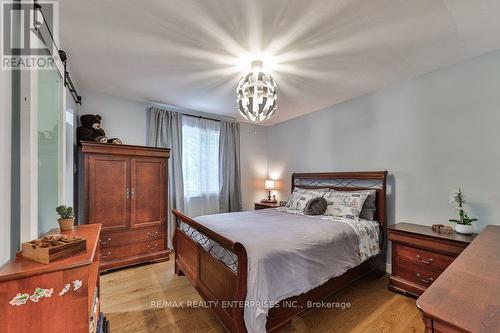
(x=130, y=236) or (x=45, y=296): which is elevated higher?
(x=45, y=296)

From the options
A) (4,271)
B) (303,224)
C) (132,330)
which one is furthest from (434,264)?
(4,271)

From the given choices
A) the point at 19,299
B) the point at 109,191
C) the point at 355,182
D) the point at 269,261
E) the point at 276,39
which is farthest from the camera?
the point at 355,182

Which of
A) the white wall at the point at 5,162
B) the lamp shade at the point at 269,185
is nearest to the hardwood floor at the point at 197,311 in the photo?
the white wall at the point at 5,162

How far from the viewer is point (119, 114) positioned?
3.53 m

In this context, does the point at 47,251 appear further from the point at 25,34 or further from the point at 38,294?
the point at 25,34

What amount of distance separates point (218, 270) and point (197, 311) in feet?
1.88

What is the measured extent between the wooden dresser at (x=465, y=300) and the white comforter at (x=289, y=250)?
105 centimetres

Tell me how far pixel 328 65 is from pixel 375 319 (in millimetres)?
2567

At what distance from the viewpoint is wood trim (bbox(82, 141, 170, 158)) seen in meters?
2.83

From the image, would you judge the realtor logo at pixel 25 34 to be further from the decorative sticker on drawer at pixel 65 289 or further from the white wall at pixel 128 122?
the white wall at pixel 128 122

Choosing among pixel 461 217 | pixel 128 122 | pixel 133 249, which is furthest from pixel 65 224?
pixel 461 217

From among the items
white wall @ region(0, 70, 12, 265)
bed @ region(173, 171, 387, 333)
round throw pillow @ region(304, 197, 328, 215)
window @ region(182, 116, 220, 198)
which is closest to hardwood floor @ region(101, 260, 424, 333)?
bed @ region(173, 171, 387, 333)

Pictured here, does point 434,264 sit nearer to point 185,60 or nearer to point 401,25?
point 401,25

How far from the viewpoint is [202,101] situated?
12.0ft
